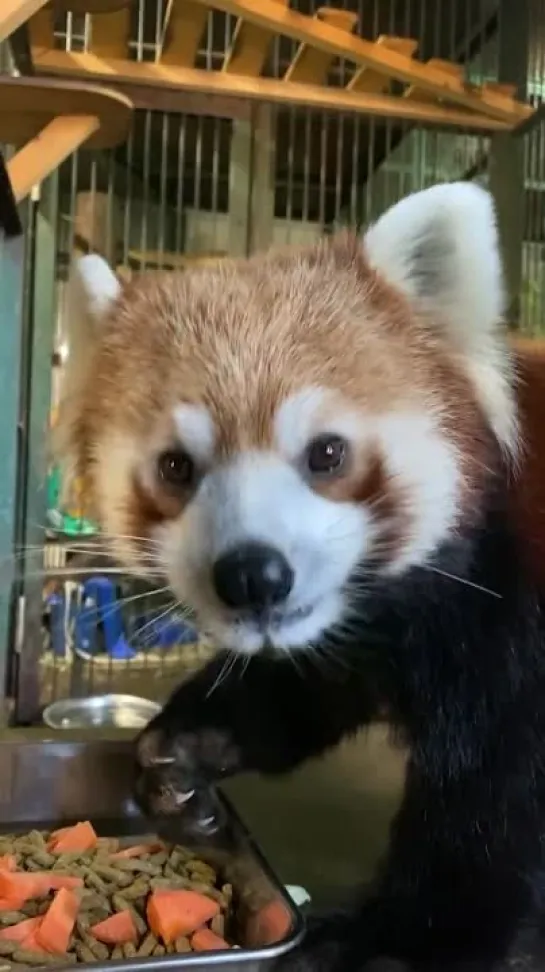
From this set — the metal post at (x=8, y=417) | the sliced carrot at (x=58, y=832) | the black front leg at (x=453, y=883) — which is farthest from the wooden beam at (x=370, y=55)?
the black front leg at (x=453, y=883)

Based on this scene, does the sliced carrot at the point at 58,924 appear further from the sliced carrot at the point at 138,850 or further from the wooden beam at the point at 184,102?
the wooden beam at the point at 184,102

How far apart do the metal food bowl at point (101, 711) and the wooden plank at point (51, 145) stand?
1164mm

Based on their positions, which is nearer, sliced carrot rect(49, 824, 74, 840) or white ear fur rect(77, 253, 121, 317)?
white ear fur rect(77, 253, 121, 317)

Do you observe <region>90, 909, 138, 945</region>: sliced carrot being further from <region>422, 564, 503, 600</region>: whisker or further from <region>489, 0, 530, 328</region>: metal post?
<region>489, 0, 530, 328</region>: metal post

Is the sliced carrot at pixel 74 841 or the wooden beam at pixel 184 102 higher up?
the wooden beam at pixel 184 102

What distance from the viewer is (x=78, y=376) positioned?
1195mm

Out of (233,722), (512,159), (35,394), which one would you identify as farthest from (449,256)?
(512,159)

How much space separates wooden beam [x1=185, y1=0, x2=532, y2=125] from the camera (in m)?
2.50

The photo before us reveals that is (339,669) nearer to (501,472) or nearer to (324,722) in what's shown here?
(324,722)

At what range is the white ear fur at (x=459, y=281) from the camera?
3.46ft

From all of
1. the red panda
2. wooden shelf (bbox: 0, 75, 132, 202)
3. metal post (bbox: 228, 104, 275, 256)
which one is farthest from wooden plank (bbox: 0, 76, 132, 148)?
metal post (bbox: 228, 104, 275, 256)

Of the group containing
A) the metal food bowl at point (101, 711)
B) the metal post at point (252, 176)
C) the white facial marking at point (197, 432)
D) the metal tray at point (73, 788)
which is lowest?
the metal food bowl at point (101, 711)

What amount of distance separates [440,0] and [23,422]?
184 cm

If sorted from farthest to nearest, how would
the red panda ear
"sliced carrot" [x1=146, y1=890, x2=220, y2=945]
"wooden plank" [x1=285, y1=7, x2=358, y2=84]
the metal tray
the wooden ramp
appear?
"wooden plank" [x1=285, y1=7, x2=358, y2=84] → the wooden ramp → the metal tray → "sliced carrot" [x1=146, y1=890, x2=220, y2=945] → the red panda ear
